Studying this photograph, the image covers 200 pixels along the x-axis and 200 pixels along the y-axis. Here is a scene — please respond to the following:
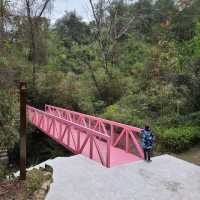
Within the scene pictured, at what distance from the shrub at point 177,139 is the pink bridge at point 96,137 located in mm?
902

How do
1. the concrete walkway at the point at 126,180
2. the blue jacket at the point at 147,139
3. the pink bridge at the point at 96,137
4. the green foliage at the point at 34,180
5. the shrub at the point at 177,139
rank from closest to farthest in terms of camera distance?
the green foliage at the point at 34,180 → the concrete walkway at the point at 126,180 → the blue jacket at the point at 147,139 → the pink bridge at the point at 96,137 → the shrub at the point at 177,139

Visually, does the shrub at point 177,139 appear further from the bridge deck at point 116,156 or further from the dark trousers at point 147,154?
the dark trousers at point 147,154

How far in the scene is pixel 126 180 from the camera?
6590mm

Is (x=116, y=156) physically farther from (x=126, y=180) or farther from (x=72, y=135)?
(x=126, y=180)

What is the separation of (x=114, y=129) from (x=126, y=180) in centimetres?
455

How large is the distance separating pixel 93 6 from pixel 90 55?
4155 mm

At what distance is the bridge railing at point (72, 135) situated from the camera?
7.88 meters

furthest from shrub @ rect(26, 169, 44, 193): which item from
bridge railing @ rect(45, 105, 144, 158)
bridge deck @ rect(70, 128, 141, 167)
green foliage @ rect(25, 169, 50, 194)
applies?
bridge railing @ rect(45, 105, 144, 158)

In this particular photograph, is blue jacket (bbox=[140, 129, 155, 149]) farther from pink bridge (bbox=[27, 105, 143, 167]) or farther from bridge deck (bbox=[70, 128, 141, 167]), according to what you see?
bridge deck (bbox=[70, 128, 141, 167])

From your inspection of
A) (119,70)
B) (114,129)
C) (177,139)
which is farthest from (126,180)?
(119,70)

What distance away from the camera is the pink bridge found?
8.07 m

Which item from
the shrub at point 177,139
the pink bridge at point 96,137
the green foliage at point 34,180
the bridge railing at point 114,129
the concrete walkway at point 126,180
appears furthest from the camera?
the shrub at point 177,139

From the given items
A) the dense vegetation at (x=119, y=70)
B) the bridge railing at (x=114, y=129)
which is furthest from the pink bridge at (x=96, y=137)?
the dense vegetation at (x=119, y=70)

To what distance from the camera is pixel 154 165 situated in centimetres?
765
